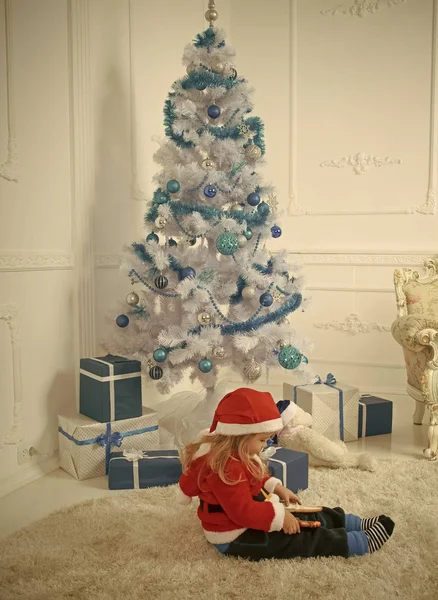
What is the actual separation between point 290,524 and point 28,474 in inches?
59.4

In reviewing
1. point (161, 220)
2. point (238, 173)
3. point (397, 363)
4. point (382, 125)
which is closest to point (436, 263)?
point (397, 363)

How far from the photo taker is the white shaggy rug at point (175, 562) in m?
1.97

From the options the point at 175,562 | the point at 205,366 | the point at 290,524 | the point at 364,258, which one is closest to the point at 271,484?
the point at 290,524

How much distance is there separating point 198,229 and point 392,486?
159 centimetres

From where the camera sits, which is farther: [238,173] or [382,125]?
[382,125]

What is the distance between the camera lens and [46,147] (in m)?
3.12

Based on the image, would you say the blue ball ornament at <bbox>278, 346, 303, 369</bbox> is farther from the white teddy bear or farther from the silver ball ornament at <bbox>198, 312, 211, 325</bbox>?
the silver ball ornament at <bbox>198, 312, 211, 325</bbox>

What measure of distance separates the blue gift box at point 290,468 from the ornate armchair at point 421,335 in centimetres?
84

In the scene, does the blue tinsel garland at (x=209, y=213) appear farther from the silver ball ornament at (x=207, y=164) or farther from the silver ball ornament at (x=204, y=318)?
the silver ball ornament at (x=204, y=318)

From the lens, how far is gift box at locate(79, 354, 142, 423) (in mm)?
3016

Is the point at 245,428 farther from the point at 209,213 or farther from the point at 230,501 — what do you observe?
the point at 209,213

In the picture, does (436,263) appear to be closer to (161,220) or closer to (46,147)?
(161,220)

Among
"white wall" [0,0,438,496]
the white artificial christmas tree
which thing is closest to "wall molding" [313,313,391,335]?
"white wall" [0,0,438,496]

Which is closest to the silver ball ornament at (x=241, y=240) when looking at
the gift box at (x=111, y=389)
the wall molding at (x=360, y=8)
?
the gift box at (x=111, y=389)
